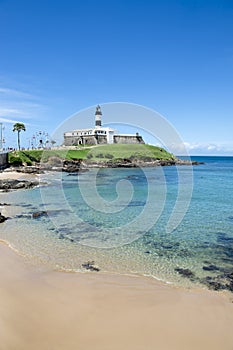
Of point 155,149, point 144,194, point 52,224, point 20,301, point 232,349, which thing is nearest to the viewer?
point 232,349

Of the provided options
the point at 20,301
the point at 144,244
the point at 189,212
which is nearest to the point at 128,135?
the point at 189,212

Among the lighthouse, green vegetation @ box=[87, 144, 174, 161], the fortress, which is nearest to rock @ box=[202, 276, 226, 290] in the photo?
green vegetation @ box=[87, 144, 174, 161]

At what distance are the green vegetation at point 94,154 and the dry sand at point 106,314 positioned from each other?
6564cm

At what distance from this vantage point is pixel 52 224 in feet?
75.7

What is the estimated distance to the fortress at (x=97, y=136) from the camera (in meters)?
113

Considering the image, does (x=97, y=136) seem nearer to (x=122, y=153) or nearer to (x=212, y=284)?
(x=122, y=153)

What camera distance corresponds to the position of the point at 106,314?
9.84 m

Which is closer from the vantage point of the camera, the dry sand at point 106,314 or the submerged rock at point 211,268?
the dry sand at point 106,314

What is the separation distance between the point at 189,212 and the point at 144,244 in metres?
11.4

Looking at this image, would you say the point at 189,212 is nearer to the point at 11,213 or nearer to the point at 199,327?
the point at 11,213

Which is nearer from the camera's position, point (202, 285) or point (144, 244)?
point (202, 285)

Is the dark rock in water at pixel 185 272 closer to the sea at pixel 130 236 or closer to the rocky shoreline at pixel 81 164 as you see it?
the sea at pixel 130 236

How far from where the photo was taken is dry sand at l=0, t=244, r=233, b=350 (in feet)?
27.3

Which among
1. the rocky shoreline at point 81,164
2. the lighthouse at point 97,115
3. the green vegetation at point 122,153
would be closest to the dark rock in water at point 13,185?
the rocky shoreline at point 81,164
